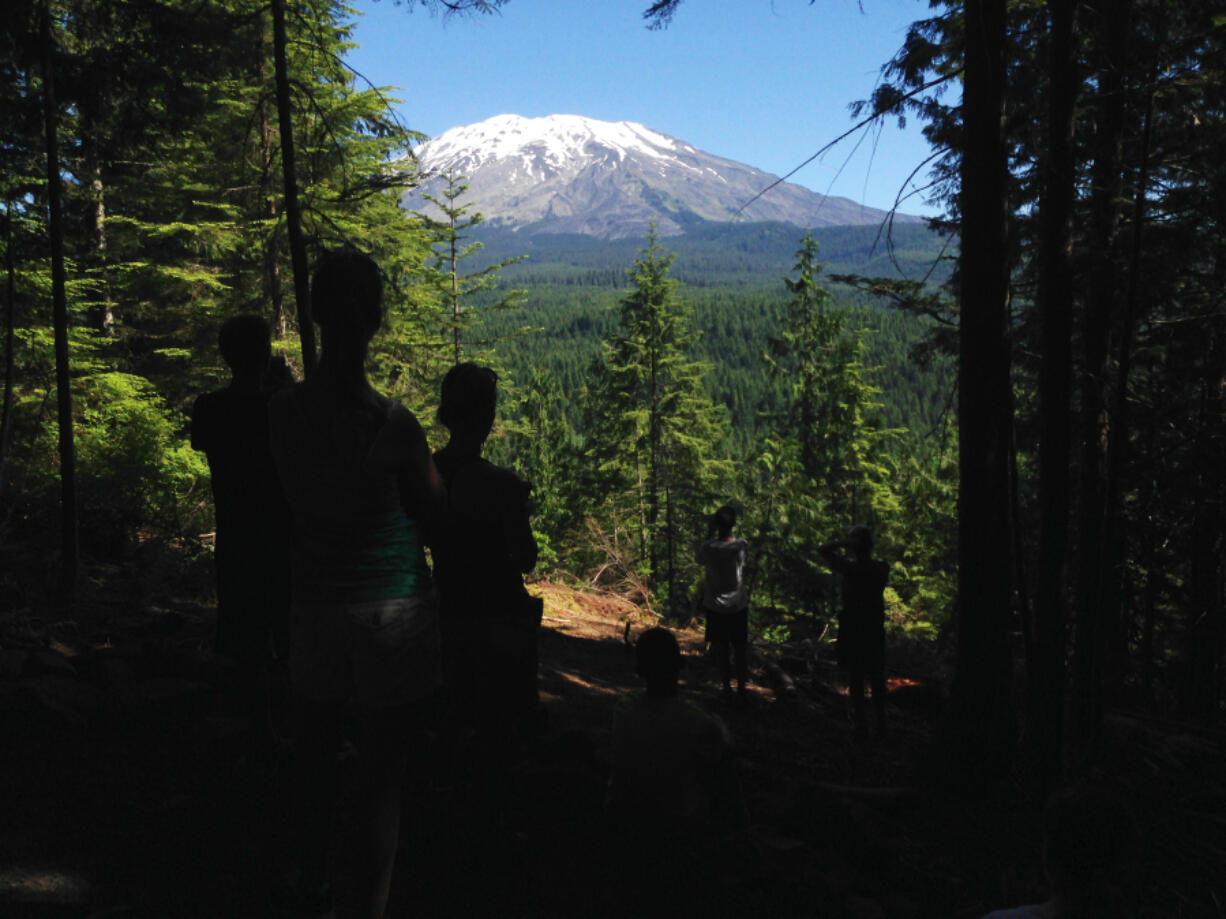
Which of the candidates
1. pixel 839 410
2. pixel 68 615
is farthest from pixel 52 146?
pixel 839 410

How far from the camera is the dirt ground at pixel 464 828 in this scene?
2.86m

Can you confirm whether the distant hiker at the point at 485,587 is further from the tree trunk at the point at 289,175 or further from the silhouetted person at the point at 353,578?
the tree trunk at the point at 289,175

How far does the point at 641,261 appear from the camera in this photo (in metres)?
26.9

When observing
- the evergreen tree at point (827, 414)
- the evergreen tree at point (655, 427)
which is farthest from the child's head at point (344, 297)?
the evergreen tree at point (827, 414)

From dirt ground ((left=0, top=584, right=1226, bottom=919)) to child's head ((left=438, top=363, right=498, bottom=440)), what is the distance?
Answer: 1.62 m

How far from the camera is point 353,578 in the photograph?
7.25 ft

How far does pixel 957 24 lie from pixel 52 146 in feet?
29.5

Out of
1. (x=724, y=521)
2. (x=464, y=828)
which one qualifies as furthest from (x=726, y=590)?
(x=464, y=828)

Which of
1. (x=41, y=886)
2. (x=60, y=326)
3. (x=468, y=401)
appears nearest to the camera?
(x=41, y=886)

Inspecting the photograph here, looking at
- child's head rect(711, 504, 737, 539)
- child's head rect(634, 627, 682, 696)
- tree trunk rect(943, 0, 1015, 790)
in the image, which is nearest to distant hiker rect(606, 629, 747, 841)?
child's head rect(634, 627, 682, 696)

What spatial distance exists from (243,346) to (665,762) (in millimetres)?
2623

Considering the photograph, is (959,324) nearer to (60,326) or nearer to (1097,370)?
(1097,370)

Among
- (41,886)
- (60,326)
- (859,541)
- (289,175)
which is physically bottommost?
(41,886)

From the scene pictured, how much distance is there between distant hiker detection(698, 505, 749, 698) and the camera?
23.6 ft
